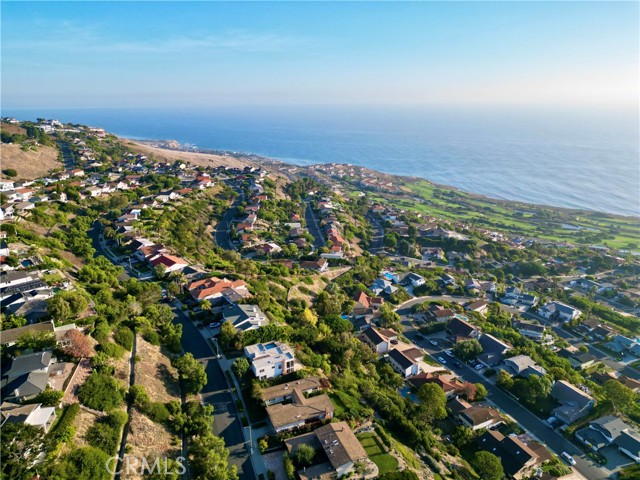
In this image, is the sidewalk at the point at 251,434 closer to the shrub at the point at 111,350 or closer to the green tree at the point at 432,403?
the shrub at the point at 111,350

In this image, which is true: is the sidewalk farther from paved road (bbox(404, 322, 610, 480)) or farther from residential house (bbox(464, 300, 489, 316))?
residential house (bbox(464, 300, 489, 316))

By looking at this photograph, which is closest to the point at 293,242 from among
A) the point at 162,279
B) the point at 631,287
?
the point at 162,279

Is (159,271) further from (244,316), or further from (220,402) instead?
(220,402)

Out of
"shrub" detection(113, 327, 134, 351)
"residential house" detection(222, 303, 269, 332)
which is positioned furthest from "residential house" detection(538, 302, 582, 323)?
"shrub" detection(113, 327, 134, 351)

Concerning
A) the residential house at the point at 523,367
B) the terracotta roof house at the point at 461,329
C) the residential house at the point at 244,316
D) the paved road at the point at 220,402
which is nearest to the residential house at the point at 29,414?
the paved road at the point at 220,402

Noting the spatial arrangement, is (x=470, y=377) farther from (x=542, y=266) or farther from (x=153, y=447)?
(x=542, y=266)

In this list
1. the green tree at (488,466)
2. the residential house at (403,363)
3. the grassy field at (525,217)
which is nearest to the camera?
the green tree at (488,466)
